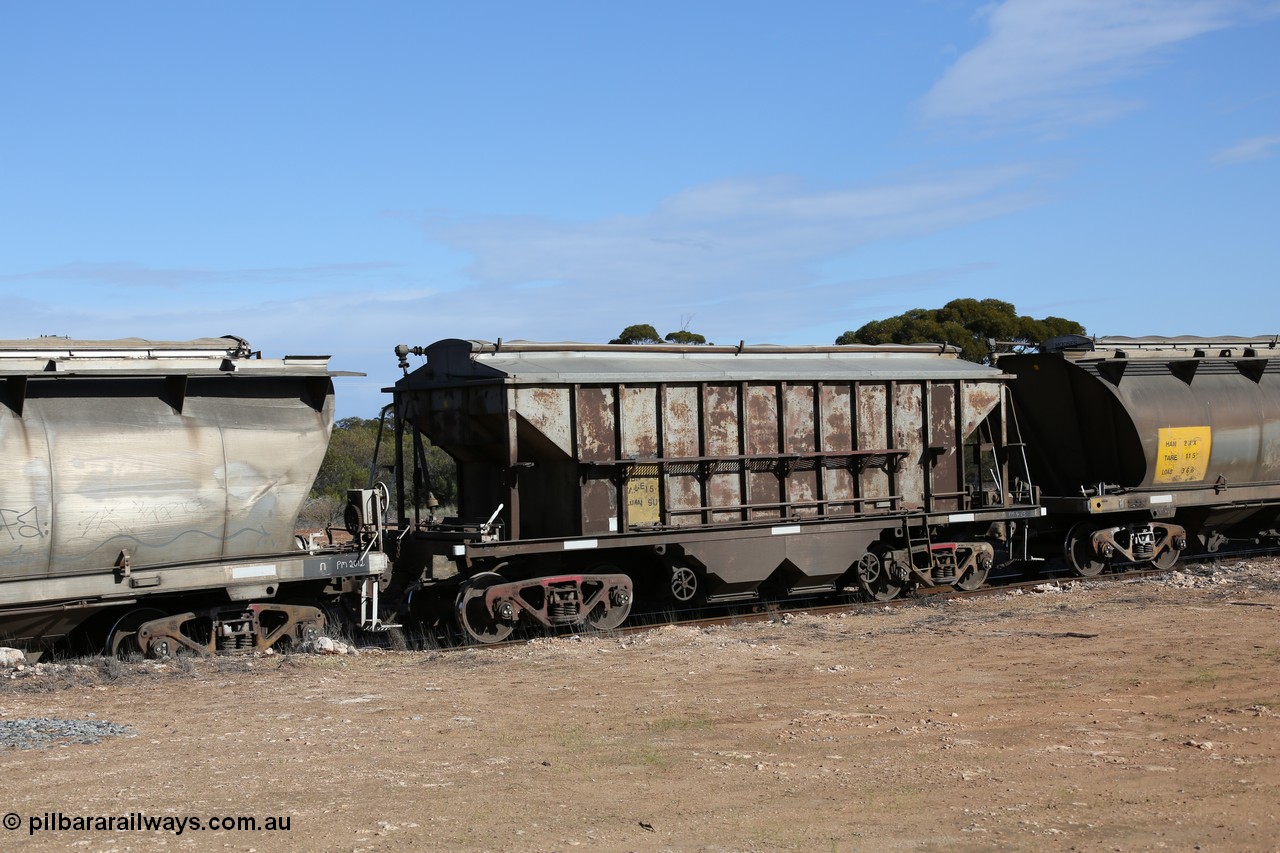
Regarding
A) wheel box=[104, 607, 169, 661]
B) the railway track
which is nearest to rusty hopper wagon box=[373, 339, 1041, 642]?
the railway track

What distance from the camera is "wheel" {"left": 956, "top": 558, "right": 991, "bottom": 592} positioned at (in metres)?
17.6

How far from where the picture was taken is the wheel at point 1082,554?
18.8 metres

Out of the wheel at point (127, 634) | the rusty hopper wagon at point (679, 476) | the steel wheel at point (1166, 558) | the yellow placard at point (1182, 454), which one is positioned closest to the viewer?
the wheel at point (127, 634)

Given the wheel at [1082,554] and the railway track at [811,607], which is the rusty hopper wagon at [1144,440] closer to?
the wheel at [1082,554]

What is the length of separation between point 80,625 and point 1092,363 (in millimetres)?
13792

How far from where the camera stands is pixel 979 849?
21.4 feet

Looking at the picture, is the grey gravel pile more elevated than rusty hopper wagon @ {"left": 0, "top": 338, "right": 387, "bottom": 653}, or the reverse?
rusty hopper wagon @ {"left": 0, "top": 338, "right": 387, "bottom": 653}

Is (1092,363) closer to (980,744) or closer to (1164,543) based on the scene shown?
(1164,543)

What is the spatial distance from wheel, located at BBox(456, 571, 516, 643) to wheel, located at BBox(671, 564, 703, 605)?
6.98 feet

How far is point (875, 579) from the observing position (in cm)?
1666

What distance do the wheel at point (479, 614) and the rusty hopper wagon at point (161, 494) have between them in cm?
97

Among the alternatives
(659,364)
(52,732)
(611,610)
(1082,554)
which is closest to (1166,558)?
(1082,554)

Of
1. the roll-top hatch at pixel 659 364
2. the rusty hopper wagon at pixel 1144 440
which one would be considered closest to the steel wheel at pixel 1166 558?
the rusty hopper wagon at pixel 1144 440

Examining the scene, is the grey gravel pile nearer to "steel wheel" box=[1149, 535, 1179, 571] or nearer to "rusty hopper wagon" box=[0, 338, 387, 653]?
"rusty hopper wagon" box=[0, 338, 387, 653]
